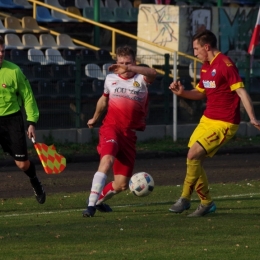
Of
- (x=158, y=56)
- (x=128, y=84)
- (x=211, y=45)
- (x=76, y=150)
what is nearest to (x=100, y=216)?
(x=128, y=84)

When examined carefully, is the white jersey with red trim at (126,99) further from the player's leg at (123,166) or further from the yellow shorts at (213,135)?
the yellow shorts at (213,135)

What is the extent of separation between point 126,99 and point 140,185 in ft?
3.45

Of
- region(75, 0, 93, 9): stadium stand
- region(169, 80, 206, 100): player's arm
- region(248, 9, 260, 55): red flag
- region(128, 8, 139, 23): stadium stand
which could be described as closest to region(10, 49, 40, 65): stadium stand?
region(75, 0, 93, 9): stadium stand

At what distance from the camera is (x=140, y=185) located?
36.0 feet

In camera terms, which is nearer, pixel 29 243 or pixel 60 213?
pixel 29 243

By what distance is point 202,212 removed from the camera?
10742 mm

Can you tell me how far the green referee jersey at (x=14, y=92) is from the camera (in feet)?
37.2

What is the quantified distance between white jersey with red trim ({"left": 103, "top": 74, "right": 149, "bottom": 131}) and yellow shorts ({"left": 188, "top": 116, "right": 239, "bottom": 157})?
0.79m

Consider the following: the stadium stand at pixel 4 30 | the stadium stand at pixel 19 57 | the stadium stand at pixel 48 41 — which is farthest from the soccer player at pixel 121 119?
the stadium stand at pixel 48 41

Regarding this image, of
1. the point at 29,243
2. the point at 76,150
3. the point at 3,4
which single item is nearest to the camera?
the point at 29,243

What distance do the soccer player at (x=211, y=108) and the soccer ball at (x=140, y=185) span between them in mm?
491

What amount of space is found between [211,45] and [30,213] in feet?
10.1

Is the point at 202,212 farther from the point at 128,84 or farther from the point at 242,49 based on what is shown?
the point at 242,49

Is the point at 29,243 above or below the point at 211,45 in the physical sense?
below
